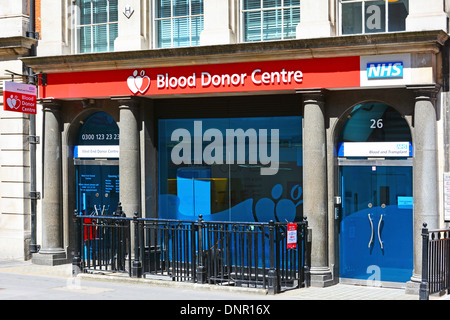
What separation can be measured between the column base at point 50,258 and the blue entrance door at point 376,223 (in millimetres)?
6907

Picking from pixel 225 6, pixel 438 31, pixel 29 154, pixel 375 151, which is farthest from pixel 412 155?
pixel 29 154

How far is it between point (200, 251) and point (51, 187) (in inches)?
220

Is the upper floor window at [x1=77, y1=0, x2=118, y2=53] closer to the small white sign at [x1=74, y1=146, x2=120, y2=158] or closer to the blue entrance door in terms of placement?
the small white sign at [x1=74, y1=146, x2=120, y2=158]

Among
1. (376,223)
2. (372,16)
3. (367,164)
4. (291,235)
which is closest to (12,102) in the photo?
(291,235)

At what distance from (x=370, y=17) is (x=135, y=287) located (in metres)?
7.05

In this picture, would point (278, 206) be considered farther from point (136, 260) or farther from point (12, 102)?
point (12, 102)

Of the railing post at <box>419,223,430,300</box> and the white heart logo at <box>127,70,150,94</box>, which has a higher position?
the white heart logo at <box>127,70,150,94</box>

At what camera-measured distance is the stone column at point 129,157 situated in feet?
55.8

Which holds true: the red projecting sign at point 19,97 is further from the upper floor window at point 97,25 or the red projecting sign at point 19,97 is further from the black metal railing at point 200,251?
the black metal railing at point 200,251

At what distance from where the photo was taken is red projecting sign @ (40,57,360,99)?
1473cm

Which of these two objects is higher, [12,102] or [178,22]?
→ [178,22]

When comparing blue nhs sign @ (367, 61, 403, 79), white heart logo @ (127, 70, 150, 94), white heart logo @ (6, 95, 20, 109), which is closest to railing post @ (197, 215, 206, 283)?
white heart logo @ (127, 70, 150, 94)

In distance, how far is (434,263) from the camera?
1269 centimetres

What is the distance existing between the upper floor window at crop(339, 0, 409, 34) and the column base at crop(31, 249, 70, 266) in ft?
28.0
